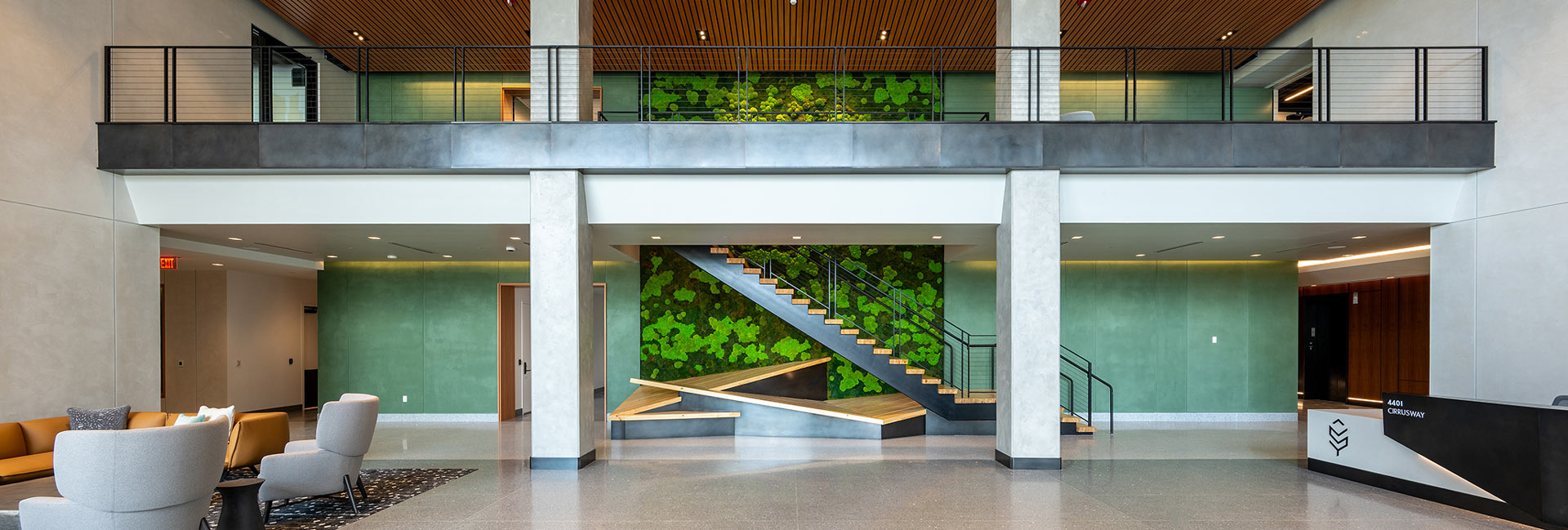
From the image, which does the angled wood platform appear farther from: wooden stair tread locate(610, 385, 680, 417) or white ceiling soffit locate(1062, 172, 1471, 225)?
white ceiling soffit locate(1062, 172, 1471, 225)

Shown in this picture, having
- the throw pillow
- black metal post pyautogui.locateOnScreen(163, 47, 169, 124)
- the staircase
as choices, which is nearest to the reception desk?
the staircase

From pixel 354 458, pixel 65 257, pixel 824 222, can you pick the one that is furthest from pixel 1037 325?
pixel 65 257

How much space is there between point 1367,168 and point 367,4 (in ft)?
36.3

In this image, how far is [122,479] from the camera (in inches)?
175

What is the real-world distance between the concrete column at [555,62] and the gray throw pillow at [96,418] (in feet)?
15.2

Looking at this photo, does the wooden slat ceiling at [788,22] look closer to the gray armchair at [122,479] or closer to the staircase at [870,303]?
the staircase at [870,303]

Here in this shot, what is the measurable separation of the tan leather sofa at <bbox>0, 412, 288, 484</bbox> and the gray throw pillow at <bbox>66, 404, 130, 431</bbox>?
0.22 metres

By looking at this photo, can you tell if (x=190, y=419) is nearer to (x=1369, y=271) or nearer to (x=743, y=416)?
(x=743, y=416)

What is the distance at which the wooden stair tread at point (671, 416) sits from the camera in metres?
10.2

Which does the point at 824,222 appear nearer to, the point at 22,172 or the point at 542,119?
the point at 542,119

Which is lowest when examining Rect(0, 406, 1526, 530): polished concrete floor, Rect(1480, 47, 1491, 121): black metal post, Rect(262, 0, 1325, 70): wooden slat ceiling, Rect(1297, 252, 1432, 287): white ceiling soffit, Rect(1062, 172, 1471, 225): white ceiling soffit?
Rect(0, 406, 1526, 530): polished concrete floor

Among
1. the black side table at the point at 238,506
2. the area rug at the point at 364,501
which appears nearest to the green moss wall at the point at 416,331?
the area rug at the point at 364,501

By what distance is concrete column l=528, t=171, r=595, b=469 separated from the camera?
799 cm

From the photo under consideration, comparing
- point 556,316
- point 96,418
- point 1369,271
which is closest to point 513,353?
point 556,316
